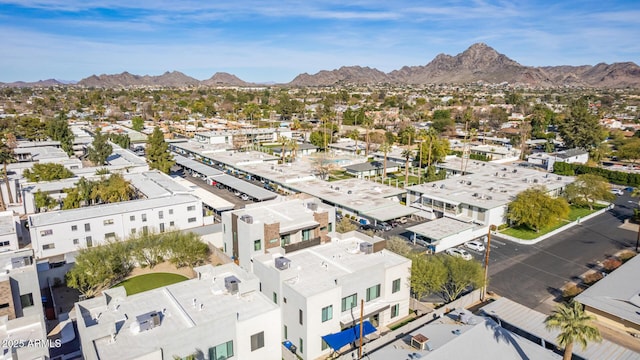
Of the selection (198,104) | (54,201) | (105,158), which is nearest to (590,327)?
(54,201)

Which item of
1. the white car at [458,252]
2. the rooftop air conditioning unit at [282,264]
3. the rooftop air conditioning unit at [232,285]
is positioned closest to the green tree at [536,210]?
the white car at [458,252]

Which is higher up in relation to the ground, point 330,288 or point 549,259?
point 330,288

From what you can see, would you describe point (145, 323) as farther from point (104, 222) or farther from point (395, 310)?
point (104, 222)

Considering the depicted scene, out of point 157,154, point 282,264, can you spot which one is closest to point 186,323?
point 282,264

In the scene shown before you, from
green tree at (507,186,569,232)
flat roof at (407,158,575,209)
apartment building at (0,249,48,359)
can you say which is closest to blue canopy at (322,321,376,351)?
apartment building at (0,249,48,359)

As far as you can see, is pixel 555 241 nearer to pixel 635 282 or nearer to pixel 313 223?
pixel 635 282

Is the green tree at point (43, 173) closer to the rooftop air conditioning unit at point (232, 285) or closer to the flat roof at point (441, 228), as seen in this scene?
the rooftop air conditioning unit at point (232, 285)

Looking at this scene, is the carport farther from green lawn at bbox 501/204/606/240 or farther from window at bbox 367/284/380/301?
green lawn at bbox 501/204/606/240
